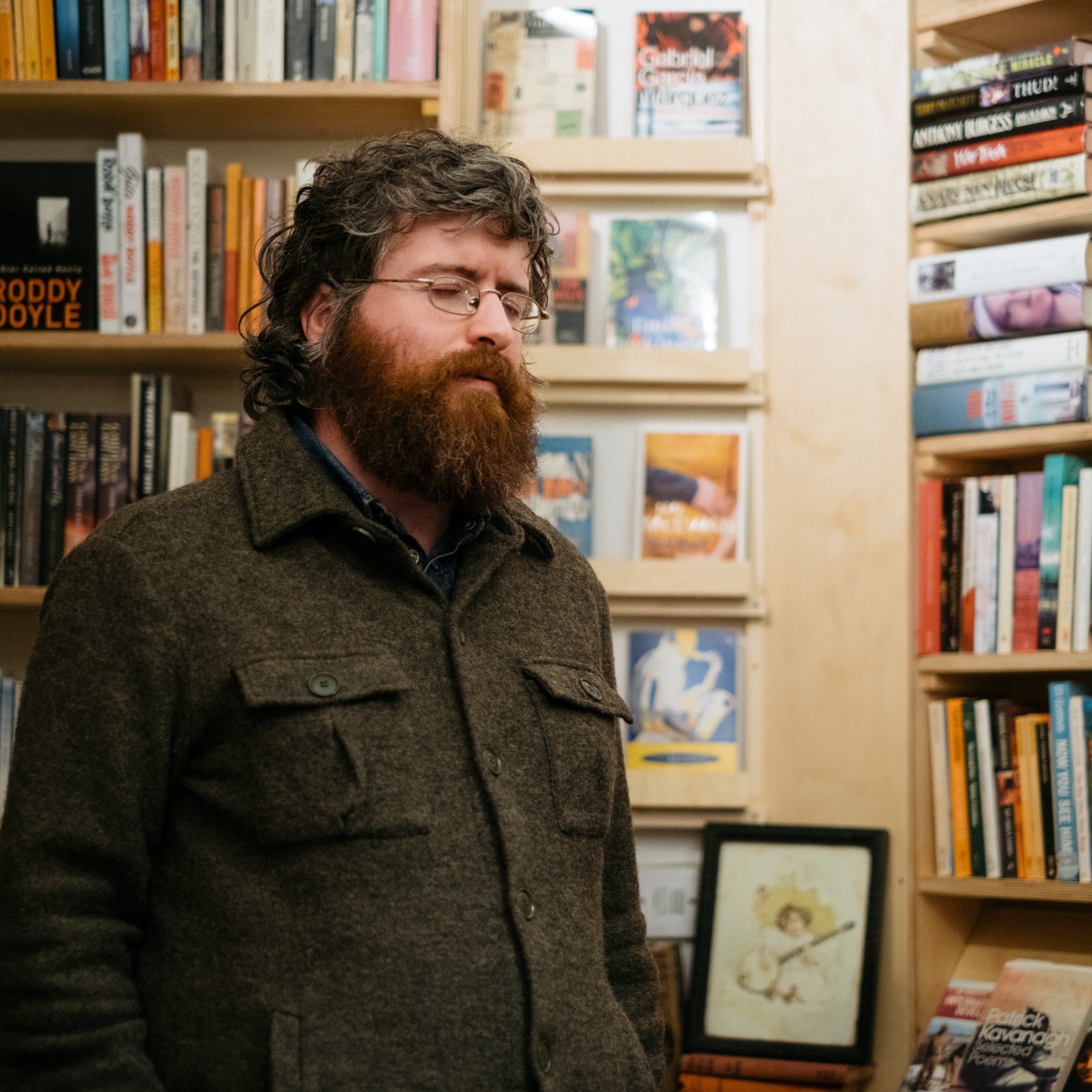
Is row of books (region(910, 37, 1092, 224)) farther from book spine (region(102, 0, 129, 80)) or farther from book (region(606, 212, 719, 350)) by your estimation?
book spine (region(102, 0, 129, 80))

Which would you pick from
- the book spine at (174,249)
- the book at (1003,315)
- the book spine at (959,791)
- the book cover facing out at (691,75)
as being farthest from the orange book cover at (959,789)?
the book spine at (174,249)

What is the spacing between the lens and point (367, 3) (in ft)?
7.06

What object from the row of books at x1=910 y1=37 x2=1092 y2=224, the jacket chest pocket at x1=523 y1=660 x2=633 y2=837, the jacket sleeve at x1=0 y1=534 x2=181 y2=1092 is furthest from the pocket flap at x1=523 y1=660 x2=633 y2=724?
the row of books at x1=910 y1=37 x2=1092 y2=224

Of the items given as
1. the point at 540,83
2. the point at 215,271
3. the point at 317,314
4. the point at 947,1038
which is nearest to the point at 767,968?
the point at 947,1038

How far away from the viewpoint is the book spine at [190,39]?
2152 millimetres

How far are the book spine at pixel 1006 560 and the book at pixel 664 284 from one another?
1.86 ft

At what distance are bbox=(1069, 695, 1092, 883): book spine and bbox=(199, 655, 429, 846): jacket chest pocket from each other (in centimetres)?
129

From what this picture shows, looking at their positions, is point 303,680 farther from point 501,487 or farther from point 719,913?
point 719,913

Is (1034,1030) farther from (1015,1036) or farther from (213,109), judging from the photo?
(213,109)

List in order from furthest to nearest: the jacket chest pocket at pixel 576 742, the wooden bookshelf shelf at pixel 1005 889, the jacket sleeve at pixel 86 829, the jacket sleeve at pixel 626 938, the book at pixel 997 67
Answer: the book at pixel 997 67, the wooden bookshelf shelf at pixel 1005 889, the jacket sleeve at pixel 626 938, the jacket chest pocket at pixel 576 742, the jacket sleeve at pixel 86 829

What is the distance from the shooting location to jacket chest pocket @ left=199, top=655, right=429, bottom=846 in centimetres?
108

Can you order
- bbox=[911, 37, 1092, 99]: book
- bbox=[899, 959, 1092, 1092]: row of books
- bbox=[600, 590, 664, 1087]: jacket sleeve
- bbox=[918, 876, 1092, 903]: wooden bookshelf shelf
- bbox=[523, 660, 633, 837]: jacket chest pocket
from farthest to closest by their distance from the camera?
bbox=[911, 37, 1092, 99]: book → bbox=[918, 876, 1092, 903]: wooden bookshelf shelf → bbox=[899, 959, 1092, 1092]: row of books → bbox=[600, 590, 664, 1087]: jacket sleeve → bbox=[523, 660, 633, 837]: jacket chest pocket

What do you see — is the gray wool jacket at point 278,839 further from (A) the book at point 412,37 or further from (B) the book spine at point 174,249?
(A) the book at point 412,37

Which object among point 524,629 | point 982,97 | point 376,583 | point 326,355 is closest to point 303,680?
Result: point 376,583
